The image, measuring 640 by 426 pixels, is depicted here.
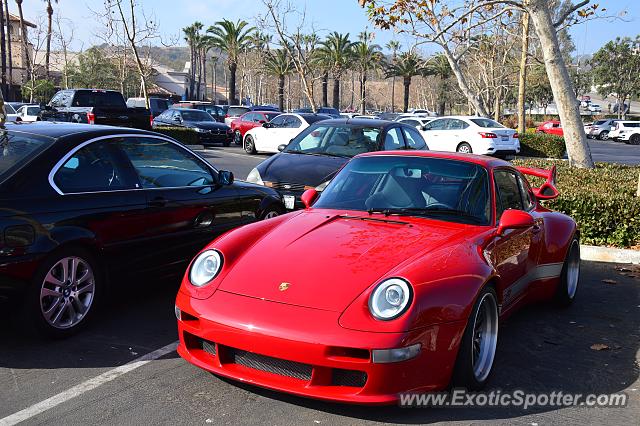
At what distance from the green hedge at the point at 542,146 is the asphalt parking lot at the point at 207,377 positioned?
22.6 meters

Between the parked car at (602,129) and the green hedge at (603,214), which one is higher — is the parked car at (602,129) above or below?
above

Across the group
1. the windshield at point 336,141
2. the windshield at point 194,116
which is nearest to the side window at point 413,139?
the windshield at point 336,141

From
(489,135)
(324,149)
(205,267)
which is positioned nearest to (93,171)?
(205,267)

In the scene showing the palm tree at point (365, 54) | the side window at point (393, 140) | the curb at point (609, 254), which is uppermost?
the palm tree at point (365, 54)

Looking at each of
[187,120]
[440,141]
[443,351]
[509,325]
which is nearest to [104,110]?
[187,120]

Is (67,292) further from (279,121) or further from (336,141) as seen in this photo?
(279,121)

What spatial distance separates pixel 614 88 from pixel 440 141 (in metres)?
54.8

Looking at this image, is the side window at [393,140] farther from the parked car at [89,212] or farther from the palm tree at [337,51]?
the palm tree at [337,51]

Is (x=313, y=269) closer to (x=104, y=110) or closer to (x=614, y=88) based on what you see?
(x=104, y=110)

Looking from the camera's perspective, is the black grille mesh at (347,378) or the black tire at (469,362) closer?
the black grille mesh at (347,378)

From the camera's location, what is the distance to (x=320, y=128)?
423 inches

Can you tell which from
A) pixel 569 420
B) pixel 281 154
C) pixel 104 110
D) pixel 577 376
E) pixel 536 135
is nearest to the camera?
pixel 569 420

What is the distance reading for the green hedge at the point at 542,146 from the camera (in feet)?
89.8

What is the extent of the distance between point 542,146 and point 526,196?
23022 mm
